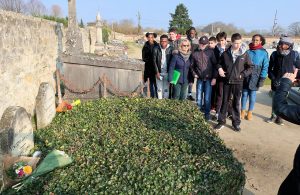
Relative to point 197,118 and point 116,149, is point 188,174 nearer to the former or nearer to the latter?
point 116,149

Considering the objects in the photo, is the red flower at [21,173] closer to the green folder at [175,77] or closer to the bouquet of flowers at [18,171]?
the bouquet of flowers at [18,171]

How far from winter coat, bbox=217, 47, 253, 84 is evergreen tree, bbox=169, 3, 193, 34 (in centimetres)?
5465

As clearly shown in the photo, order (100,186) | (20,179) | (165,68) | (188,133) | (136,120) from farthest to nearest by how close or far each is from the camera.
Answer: (165,68) < (136,120) < (188,133) < (20,179) < (100,186)

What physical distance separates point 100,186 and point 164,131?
1.69 meters

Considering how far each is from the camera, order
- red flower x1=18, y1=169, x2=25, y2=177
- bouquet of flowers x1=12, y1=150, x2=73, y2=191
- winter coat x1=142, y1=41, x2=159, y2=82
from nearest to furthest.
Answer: bouquet of flowers x1=12, y1=150, x2=73, y2=191 → red flower x1=18, y1=169, x2=25, y2=177 → winter coat x1=142, y1=41, x2=159, y2=82

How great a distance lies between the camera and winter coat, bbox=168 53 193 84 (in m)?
6.68

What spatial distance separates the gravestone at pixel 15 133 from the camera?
3.63m

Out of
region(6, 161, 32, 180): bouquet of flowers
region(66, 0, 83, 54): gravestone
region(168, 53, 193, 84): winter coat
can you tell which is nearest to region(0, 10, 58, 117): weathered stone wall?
region(66, 0, 83, 54): gravestone

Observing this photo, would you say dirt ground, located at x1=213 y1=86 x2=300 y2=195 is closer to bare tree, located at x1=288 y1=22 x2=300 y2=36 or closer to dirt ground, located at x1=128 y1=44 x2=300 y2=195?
dirt ground, located at x1=128 y1=44 x2=300 y2=195

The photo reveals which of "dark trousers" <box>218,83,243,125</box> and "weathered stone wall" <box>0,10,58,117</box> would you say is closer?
"weathered stone wall" <box>0,10,58,117</box>

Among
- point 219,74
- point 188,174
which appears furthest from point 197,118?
point 188,174

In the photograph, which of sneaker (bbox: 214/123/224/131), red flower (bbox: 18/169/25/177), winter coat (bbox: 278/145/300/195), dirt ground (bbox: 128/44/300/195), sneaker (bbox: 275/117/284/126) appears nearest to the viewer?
winter coat (bbox: 278/145/300/195)

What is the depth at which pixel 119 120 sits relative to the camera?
495 centimetres

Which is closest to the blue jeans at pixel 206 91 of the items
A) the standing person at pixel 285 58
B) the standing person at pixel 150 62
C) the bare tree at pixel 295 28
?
the standing person at pixel 150 62
